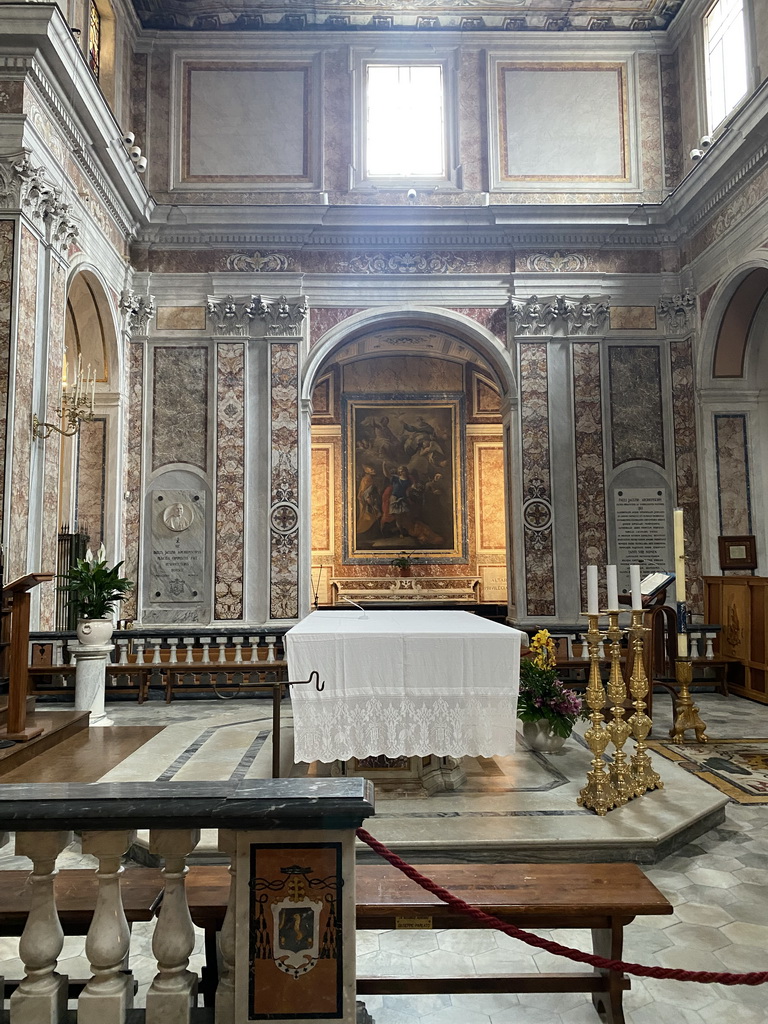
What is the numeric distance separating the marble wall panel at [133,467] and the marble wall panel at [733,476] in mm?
8446

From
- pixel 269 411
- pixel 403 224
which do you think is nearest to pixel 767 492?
Answer: pixel 403 224

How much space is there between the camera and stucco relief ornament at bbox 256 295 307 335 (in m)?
11.6

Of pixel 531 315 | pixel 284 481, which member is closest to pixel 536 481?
pixel 531 315

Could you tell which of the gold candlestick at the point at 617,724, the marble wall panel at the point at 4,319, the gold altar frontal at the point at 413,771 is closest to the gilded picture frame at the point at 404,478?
the marble wall panel at the point at 4,319

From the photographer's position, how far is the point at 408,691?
4895mm

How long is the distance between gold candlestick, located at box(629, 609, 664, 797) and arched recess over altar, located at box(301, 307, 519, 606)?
10.6 m

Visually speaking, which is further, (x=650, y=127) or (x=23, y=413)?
(x=650, y=127)

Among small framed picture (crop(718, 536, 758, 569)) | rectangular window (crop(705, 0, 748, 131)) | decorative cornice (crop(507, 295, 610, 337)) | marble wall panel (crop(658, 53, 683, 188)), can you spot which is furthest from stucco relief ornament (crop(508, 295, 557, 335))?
small framed picture (crop(718, 536, 758, 569))

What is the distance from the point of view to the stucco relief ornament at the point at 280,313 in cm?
1158

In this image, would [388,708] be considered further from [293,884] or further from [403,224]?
[403,224]

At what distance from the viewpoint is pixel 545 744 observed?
21.1 feet

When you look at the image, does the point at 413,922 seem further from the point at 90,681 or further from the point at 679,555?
the point at 90,681

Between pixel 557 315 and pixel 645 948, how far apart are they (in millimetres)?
9702

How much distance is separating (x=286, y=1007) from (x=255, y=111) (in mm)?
12527
